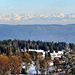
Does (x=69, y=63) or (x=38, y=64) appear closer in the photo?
(x=69, y=63)

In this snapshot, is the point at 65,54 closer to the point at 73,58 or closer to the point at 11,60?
the point at 73,58

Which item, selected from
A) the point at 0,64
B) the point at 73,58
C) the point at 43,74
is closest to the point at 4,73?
the point at 0,64

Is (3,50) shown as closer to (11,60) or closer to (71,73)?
(11,60)

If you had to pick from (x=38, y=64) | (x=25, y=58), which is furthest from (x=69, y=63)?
(x=25, y=58)

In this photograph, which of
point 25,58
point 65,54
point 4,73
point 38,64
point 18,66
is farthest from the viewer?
point 25,58

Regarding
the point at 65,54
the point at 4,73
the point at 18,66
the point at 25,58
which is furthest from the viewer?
the point at 25,58

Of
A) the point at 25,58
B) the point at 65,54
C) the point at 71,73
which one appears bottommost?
the point at 25,58

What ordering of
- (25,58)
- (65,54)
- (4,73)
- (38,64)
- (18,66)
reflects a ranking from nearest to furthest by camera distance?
(65,54) → (4,73) → (18,66) → (38,64) → (25,58)

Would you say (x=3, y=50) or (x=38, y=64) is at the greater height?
(x=38, y=64)

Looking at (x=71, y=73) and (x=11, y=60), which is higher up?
(x=71, y=73)
